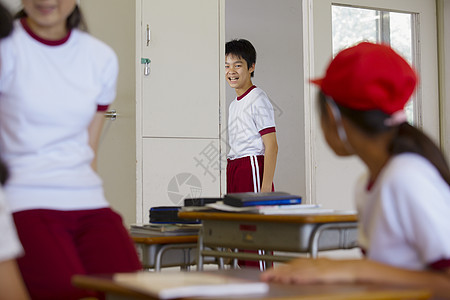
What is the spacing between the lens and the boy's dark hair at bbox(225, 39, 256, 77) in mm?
4844

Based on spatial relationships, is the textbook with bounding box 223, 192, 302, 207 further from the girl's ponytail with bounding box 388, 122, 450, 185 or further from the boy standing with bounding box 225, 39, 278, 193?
the boy standing with bounding box 225, 39, 278, 193

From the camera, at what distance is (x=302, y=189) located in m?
5.41

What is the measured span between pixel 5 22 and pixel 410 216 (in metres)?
0.90

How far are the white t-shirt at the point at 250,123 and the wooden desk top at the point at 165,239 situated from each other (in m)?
1.70

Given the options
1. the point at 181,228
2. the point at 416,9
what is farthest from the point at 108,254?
the point at 416,9

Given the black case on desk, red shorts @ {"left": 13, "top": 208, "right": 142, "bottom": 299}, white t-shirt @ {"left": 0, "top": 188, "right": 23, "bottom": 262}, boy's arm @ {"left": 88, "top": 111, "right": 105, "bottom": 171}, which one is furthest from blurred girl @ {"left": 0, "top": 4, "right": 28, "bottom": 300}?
the black case on desk

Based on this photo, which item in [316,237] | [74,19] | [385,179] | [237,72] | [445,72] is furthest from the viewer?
[445,72]

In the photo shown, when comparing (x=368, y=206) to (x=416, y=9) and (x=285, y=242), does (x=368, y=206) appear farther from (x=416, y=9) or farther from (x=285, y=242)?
(x=416, y=9)

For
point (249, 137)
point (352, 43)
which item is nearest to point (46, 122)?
point (249, 137)

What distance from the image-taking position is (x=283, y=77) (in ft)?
17.8

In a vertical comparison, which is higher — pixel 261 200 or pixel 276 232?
pixel 261 200

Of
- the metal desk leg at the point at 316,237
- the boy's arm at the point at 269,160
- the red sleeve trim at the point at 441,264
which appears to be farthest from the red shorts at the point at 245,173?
the red sleeve trim at the point at 441,264

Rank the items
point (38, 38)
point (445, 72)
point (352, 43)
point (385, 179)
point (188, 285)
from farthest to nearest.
Answer: point (445, 72) < point (352, 43) < point (38, 38) < point (385, 179) < point (188, 285)

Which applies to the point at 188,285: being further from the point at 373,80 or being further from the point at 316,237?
the point at 316,237
